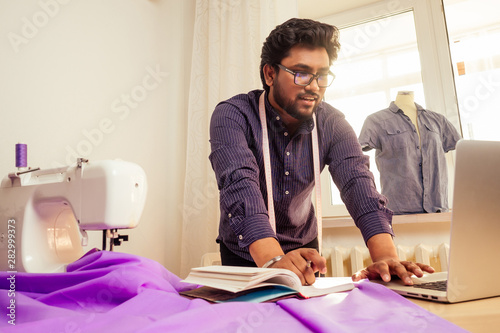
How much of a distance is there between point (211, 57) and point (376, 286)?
206cm

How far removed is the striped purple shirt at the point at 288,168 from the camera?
1206 millimetres

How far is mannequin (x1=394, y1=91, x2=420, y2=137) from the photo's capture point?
8.04ft

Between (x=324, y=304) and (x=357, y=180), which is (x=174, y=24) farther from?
(x=324, y=304)

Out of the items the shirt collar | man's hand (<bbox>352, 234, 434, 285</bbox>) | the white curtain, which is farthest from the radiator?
man's hand (<bbox>352, 234, 434, 285</bbox>)

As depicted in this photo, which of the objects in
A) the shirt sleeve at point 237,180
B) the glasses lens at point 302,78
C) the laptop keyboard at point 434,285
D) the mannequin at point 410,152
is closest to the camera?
the laptop keyboard at point 434,285

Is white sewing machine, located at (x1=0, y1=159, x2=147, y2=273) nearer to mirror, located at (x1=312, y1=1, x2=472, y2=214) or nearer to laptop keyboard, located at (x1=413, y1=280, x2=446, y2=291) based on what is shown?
laptop keyboard, located at (x1=413, y1=280, x2=446, y2=291)

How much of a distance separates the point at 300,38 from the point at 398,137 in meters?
1.29

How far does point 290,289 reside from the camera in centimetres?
69

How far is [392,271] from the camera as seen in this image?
0.89m

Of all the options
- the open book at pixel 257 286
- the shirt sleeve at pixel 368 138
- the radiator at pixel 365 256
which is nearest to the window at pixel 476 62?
the shirt sleeve at pixel 368 138

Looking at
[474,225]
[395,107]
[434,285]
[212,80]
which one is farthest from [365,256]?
[474,225]

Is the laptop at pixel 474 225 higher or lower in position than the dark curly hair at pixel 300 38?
lower

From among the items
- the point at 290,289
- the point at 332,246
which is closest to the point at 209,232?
the point at 332,246

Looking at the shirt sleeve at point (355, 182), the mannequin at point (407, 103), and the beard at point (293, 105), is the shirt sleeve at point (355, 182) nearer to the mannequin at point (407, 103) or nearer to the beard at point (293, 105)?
the beard at point (293, 105)
